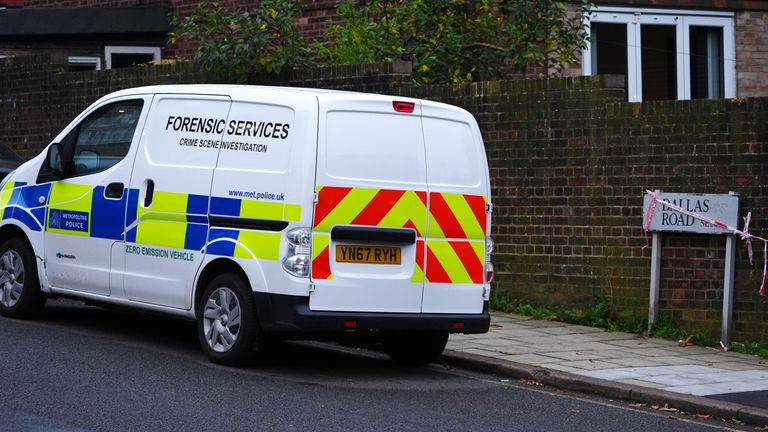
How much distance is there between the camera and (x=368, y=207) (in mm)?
9125

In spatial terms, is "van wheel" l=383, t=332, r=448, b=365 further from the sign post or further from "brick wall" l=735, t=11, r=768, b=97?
"brick wall" l=735, t=11, r=768, b=97

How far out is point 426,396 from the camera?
8.73 meters

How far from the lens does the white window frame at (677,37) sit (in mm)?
17906

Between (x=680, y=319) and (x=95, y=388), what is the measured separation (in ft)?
19.4

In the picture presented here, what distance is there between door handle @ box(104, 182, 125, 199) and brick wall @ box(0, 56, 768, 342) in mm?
4441

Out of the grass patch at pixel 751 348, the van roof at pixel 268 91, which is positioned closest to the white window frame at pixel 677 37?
the grass patch at pixel 751 348

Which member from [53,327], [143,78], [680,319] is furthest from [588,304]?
[143,78]

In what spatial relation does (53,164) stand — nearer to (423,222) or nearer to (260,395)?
(423,222)

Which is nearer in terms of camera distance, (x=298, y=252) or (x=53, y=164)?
(x=298, y=252)

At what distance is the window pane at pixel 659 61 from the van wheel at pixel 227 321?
10235 mm

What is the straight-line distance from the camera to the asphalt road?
750cm

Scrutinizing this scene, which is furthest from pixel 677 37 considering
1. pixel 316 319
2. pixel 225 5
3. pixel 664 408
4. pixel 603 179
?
pixel 316 319

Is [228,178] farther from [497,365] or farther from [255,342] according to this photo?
[497,365]

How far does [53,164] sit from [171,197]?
164cm
